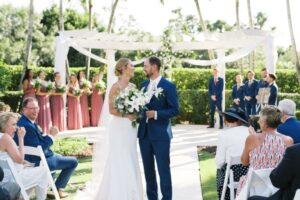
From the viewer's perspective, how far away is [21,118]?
21.0 ft

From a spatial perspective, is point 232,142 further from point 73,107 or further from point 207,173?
point 73,107

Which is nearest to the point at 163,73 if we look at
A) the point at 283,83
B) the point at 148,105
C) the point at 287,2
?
the point at 287,2

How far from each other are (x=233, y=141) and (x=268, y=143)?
0.85 meters

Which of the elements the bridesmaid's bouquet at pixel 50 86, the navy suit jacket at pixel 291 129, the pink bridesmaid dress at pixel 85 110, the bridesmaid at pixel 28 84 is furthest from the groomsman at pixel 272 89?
the navy suit jacket at pixel 291 129

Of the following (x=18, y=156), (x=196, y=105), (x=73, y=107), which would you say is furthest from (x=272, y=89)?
(x=18, y=156)

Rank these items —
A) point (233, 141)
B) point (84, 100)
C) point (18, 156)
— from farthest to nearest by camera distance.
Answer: point (84, 100)
point (233, 141)
point (18, 156)

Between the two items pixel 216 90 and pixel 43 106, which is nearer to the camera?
pixel 43 106

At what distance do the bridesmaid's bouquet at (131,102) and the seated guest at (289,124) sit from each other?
1.58 m

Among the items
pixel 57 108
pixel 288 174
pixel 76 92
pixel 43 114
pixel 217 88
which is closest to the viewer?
pixel 288 174

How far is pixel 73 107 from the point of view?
16.2 metres

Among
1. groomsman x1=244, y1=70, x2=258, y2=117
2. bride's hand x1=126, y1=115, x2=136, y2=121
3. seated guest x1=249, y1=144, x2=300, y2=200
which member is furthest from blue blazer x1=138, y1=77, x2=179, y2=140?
groomsman x1=244, y1=70, x2=258, y2=117

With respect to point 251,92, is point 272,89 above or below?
above

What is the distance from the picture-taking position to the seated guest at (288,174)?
3.98 metres

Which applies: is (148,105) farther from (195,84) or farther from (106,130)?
(195,84)
